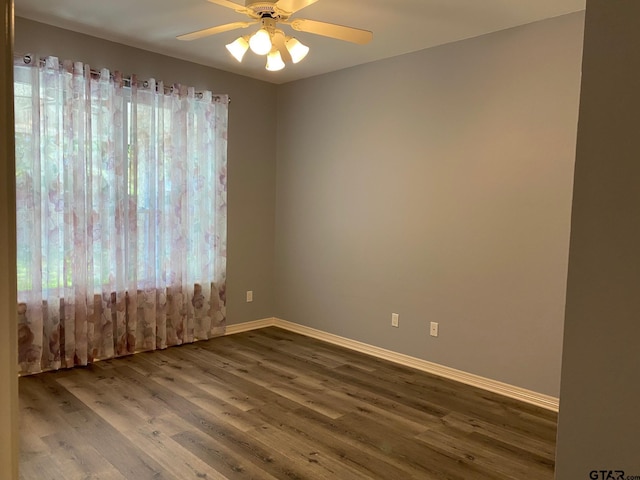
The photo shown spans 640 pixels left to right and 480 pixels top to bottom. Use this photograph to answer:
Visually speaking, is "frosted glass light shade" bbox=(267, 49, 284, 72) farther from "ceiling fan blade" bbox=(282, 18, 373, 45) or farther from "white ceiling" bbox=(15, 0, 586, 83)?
"white ceiling" bbox=(15, 0, 586, 83)

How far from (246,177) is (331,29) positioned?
8.21ft

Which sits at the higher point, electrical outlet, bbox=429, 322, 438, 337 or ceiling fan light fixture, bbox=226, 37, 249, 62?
ceiling fan light fixture, bbox=226, 37, 249, 62

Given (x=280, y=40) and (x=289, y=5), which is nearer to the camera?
(x=289, y=5)

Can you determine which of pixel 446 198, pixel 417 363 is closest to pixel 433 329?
pixel 417 363

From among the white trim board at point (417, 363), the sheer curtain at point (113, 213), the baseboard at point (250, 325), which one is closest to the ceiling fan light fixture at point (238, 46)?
the sheer curtain at point (113, 213)

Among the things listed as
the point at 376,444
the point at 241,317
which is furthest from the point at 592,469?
the point at 241,317

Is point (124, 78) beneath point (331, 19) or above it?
beneath

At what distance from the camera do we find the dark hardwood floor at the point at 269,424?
8.07 feet

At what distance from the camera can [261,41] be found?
2.59 metres

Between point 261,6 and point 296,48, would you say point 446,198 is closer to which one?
point 296,48

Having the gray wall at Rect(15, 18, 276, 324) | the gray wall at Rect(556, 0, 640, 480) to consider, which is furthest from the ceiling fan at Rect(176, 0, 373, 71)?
the gray wall at Rect(556, 0, 640, 480)

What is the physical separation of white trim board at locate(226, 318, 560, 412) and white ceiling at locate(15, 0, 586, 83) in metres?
2.57

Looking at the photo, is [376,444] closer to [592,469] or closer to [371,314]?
[371,314]

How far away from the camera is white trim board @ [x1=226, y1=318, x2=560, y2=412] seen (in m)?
3.37
